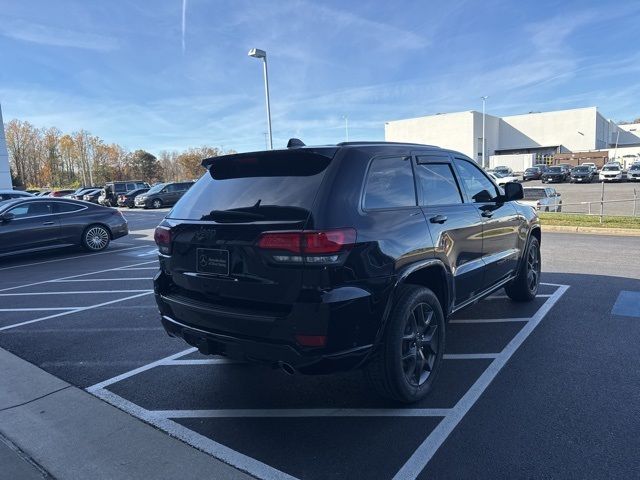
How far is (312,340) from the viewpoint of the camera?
2840 millimetres

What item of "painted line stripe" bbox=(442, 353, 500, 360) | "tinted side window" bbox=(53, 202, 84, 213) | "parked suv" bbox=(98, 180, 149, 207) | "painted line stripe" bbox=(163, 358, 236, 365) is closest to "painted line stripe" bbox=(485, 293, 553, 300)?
"painted line stripe" bbox=(442, 353, 500, 360)

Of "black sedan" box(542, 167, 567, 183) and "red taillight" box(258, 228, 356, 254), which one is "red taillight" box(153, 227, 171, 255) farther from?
"black sedan" box(542, 167, 567, 183)

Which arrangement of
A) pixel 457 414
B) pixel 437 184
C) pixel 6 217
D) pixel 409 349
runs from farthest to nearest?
pixel 6 217 → pixel 437 184 → pixel 409 349 → pixel 457 414

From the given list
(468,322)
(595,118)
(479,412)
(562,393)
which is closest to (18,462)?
(479,412)

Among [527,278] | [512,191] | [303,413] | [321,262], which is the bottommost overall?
[303,413]

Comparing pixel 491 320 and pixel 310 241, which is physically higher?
pixel 310 241

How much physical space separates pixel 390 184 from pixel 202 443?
2.21m

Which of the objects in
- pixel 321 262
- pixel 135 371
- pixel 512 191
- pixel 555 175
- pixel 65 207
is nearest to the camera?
pixel 321 262

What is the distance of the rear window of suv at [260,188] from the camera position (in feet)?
9.99

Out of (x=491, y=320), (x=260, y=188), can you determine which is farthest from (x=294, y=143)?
(x=491, y=320)

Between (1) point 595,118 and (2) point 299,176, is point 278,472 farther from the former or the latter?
(1) point 595,118

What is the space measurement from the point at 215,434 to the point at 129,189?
39.3m

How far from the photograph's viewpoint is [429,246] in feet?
11.7

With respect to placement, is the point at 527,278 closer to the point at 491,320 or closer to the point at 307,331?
the point at 491,320
